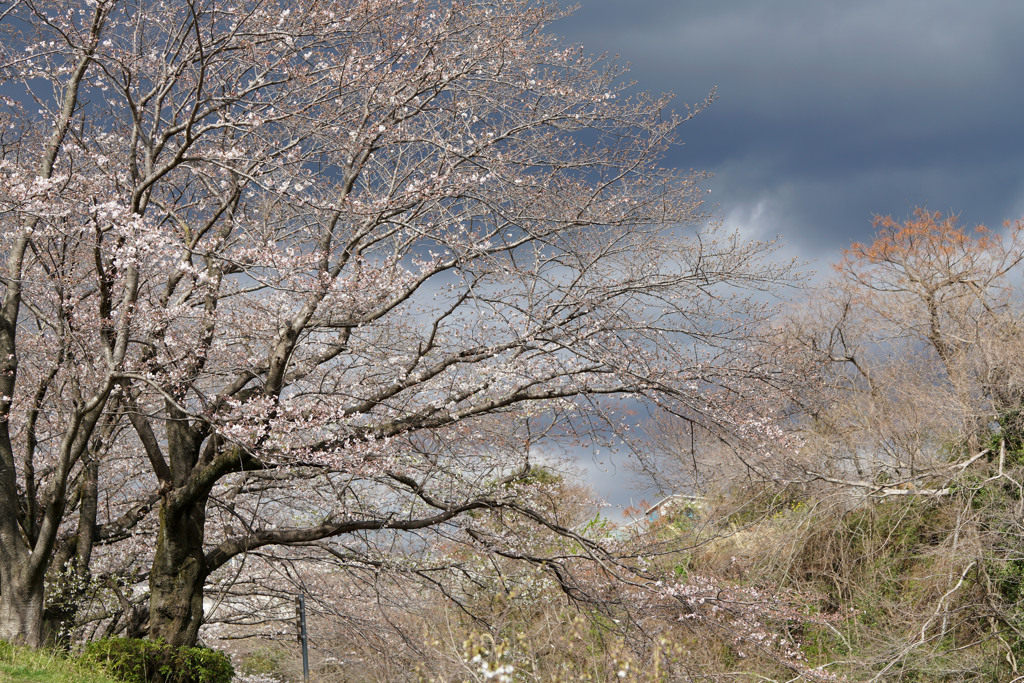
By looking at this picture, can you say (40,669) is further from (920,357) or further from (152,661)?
(920,357)

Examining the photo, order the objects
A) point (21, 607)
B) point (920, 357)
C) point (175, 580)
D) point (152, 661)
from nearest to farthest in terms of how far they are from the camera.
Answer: point (152, 661), point (21, 607), point (175, 580), point (920, 357)

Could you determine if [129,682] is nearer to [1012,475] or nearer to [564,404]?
[564,404]

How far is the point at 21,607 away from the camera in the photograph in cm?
735

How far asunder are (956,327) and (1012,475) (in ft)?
12.8

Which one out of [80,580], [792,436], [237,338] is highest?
[237,338]

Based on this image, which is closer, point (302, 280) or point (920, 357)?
point (302, 280)

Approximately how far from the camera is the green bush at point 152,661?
23.2 feet

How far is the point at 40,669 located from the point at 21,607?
151 centimetres

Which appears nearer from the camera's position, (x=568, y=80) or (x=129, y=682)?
(x=129, y=682)

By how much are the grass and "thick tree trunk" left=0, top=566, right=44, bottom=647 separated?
376mm

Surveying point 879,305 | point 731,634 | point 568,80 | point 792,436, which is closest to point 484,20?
point 568,80

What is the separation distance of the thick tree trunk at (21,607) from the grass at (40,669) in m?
0.38

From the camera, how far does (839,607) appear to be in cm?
1169

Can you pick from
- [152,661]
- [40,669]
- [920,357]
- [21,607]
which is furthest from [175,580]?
[920,357]
